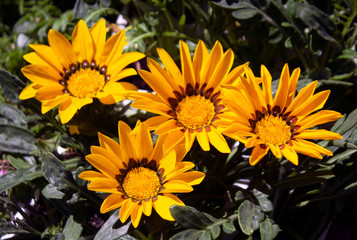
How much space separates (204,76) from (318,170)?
1.65 ft

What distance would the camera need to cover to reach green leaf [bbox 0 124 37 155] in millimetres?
1762

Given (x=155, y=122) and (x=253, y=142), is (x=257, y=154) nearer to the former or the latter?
(x=253, y=142)

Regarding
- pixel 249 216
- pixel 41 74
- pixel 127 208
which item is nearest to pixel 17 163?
pixel 41 74

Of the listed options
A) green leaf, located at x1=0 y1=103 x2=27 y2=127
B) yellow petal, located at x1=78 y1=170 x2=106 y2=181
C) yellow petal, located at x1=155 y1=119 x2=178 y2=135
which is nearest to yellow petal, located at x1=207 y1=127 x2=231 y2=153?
yellow petal, located at x1=155 y1=119 x2=178 y2=135

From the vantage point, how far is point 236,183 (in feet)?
5.76

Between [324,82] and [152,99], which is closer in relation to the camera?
[152,99]

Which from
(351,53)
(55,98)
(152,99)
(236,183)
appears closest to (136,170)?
(152,99)

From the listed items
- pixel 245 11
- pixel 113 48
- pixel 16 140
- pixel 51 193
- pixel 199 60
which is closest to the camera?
pixel 199 60

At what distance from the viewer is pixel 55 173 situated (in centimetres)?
143

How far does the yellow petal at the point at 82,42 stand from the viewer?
1.42 m

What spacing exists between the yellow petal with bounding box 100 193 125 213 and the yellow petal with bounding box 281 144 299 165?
464mm

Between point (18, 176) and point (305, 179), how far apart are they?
1.00m

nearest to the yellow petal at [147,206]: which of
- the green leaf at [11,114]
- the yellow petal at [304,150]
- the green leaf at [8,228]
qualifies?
the yellow petal at [304,150]

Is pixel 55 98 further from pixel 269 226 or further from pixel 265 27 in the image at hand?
pixel 265 27
